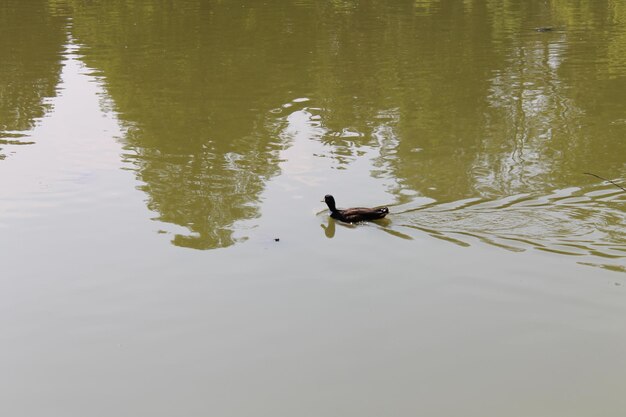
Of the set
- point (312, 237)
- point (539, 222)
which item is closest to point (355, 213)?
point (312, 237)

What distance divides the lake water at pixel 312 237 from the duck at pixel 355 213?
4.7 inches

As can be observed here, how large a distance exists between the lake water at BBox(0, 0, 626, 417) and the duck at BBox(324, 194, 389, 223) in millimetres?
121

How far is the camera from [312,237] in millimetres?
11039

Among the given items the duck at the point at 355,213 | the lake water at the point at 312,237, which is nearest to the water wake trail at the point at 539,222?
the lake water at the point at 312,237

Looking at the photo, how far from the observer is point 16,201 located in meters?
12.5

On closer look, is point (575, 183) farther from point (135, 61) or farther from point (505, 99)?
point (135, 61)

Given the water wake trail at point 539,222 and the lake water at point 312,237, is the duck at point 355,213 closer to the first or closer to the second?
the lake water at point 312,237

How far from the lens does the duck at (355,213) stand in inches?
434

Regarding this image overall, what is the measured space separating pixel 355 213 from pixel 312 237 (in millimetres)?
599

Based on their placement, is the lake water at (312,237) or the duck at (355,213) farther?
the duck at (355,213)

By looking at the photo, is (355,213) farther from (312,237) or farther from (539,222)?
(539,222)

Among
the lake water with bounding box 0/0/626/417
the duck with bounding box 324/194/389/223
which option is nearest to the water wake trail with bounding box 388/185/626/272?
the lake water with bounding box 0/0/626/417

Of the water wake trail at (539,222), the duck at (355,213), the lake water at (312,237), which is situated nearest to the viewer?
the lake water at (312,237)

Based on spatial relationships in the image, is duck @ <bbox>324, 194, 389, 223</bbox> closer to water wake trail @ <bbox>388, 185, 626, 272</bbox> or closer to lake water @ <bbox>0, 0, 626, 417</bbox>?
lake water @ <bbox>0, 0, 626, 417</bbox>
